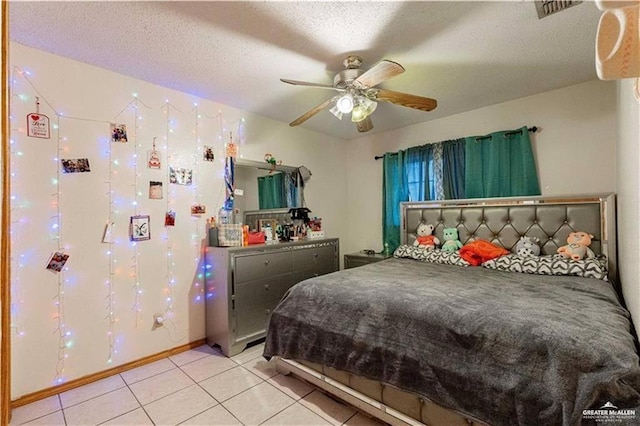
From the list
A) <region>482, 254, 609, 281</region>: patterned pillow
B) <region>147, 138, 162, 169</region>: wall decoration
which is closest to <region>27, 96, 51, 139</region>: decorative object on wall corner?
<region>147, 138, 162, 169</region>: wall decoration

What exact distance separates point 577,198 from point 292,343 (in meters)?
2.77

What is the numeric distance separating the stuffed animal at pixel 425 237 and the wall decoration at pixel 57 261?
10.6 ft

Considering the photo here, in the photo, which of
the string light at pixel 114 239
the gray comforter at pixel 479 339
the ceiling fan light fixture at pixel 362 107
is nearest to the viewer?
the gray comforter at pixel 479 339

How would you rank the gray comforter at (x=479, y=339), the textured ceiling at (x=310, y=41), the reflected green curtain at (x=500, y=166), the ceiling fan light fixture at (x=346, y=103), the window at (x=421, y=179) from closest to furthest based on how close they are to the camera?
1. the gray comforter at (x=479, y=339)
2. the textured ceiling at (x=310, y=41)
3. the ceiling fan light fixture at (x=346, y=103)
4. the reflected green curtain at (x=500, y=166)
5. the window at (x=421, y=179)

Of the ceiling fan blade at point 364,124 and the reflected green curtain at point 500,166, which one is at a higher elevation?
the ceiling fan blade at point 364,124

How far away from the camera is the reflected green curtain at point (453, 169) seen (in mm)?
3420

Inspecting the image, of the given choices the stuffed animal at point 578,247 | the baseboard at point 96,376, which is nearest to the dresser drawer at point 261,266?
the baseboard at point 96,376

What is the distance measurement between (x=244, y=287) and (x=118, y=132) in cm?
170

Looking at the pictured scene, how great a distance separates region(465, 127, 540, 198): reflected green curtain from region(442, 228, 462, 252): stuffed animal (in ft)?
1.54

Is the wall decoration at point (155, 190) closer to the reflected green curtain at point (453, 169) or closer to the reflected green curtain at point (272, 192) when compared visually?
the reflected green curtain at point (272, 192)

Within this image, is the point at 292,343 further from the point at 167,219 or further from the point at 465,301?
the point at 167,219

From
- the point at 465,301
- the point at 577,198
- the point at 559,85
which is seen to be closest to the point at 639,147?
the point at 465,301

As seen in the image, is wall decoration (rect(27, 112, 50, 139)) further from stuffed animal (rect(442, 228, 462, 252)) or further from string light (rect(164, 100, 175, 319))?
stuffed animal (rect(442, 228, 462, 252))

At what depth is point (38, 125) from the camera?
209 cm
